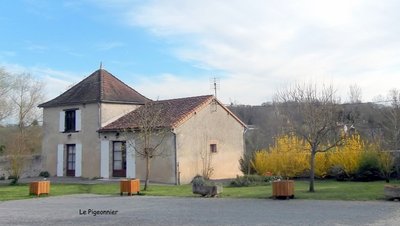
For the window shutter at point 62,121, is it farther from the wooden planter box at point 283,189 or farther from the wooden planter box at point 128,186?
the wooden planter box at point 283,189

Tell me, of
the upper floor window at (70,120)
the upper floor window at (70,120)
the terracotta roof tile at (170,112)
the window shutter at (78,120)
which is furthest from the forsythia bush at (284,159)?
the upper floor window at (70,120)

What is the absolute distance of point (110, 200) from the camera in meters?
18.1

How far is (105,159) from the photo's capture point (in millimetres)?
29656

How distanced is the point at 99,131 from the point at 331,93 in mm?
14604

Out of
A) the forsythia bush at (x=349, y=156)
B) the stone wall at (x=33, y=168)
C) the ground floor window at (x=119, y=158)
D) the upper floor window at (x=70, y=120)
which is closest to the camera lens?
the forsythia bush at (x=349, y=156)

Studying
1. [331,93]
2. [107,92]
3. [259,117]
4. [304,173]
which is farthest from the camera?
[259,117]

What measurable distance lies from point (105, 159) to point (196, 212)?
16.8 meters

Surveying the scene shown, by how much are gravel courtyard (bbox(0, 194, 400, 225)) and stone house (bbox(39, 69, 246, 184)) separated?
9.66 m

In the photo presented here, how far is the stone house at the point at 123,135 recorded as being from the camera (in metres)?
27.7

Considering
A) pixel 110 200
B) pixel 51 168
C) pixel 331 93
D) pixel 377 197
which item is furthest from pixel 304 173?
pixel 51 168

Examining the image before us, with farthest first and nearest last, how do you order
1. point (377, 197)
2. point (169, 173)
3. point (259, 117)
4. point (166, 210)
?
1. point (259, 117)
2. point (169, 173)
3. point (377, 197)
4. point (166, 210)

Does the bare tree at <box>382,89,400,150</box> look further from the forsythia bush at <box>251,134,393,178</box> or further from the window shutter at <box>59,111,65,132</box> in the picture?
the window shutter at <box>59,111,65,132</box>

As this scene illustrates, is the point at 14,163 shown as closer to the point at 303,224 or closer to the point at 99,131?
the point at 99,131

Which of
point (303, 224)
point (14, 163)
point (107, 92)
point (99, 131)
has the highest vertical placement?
point (107, 92)
